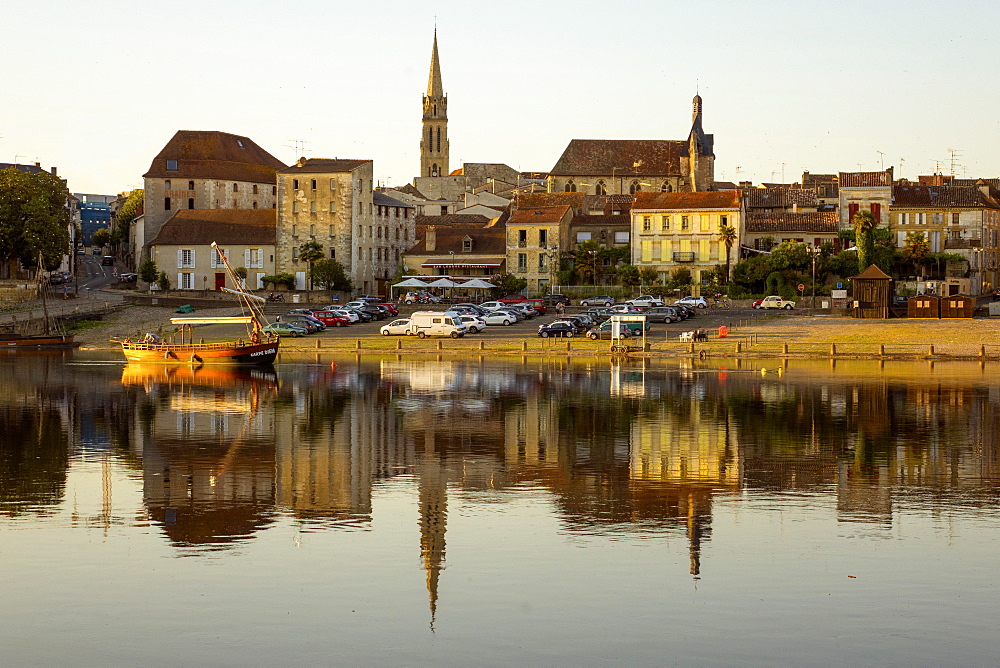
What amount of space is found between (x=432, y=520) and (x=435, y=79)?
173710mm

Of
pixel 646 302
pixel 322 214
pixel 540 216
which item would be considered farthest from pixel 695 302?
pixel 322 214

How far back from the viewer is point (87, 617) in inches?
668

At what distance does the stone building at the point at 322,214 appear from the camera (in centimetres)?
10525

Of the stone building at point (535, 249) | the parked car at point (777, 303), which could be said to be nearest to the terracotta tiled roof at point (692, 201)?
the stone building at point (535, 249)

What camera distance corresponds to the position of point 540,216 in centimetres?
10375

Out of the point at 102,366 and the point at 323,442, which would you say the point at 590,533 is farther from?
the point at 102,366


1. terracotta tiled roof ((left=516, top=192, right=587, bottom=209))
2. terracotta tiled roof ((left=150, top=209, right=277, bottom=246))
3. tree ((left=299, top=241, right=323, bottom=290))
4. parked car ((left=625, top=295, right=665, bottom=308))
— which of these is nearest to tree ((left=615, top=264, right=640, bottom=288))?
parked car ((left=625, top=295, right=665, bottom=308))

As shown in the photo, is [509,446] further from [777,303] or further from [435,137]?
[435,137]

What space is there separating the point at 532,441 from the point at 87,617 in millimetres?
16883

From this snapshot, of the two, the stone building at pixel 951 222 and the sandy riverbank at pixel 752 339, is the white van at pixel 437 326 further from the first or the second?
the stone building at pixel 951 222

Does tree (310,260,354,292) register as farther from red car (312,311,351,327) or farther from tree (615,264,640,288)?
tree (615,264,640,288)

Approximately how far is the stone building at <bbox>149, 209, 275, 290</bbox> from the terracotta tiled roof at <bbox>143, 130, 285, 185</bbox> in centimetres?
1151

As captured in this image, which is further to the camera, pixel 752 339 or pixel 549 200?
pixel 549 200

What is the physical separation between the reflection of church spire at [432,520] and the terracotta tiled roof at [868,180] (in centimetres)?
8564
